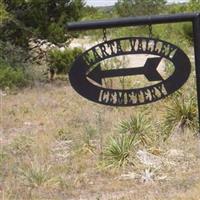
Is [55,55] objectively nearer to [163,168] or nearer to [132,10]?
[163,168]

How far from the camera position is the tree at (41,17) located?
46.3ft

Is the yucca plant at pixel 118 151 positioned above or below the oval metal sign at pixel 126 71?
below

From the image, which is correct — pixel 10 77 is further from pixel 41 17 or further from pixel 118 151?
pixel 118 151

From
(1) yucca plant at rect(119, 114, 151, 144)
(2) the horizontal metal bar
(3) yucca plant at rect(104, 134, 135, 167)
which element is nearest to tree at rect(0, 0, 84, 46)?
(1) yucca plant at rect(119, 114, 151, 144)

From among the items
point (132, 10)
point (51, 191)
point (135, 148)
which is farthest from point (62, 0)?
point (132, 10)

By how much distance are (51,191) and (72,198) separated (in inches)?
12.0

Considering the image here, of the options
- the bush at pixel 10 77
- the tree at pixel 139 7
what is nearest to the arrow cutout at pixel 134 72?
the bush at pixel 10 77

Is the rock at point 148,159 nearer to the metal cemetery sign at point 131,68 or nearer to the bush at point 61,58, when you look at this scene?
the metal cemetery sign at point 131,68

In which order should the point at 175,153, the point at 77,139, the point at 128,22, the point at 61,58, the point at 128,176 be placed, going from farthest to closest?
the point at 61,58 → the point at 77,139 → the point at 175,153 → the point at 128,176 → the point at 128,22

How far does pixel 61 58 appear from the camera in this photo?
15.5 meters

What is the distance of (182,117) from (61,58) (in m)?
7.51

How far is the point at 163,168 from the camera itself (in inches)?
264

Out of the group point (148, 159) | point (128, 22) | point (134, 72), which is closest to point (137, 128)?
point (148, 159)

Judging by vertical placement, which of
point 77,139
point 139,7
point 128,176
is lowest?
point 128,176
